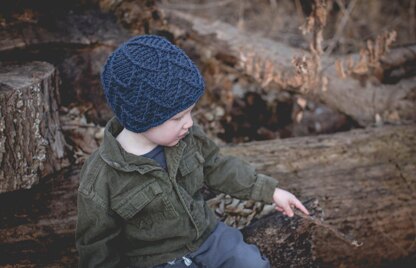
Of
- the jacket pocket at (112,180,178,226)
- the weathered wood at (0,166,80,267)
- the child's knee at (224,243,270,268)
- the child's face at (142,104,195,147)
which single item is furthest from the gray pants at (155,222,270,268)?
the weathered wood at (0,166,80,267)

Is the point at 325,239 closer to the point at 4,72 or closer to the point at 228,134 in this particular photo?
the point at 228,134

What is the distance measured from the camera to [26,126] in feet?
7.67

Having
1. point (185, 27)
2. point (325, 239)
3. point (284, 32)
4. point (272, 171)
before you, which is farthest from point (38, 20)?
point (284, 32)

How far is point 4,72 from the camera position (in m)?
2.49

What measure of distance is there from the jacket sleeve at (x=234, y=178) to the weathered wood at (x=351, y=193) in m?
0.26

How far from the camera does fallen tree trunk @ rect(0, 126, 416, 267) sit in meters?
2.43

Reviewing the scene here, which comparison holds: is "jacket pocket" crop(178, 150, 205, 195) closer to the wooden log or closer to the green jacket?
the green jacket

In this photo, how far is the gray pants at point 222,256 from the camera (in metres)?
2.09

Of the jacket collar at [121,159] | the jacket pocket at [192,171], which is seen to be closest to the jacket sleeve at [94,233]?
the jacket collar at [121,159]

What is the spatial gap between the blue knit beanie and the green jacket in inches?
8.9

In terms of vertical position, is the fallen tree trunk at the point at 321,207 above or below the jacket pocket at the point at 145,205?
below

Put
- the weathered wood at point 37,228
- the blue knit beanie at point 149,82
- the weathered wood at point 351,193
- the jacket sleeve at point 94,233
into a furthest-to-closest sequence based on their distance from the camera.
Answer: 1. the weathered wood at point 351,193
2. the weathered wood at point 37,228
3. the jacket sleeve at point 94,233
4. the blue knit beanie at point 149,82

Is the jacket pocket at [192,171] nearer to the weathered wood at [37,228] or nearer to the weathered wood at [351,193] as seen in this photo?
the weathered wood at [351,193]

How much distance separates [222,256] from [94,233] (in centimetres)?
65
